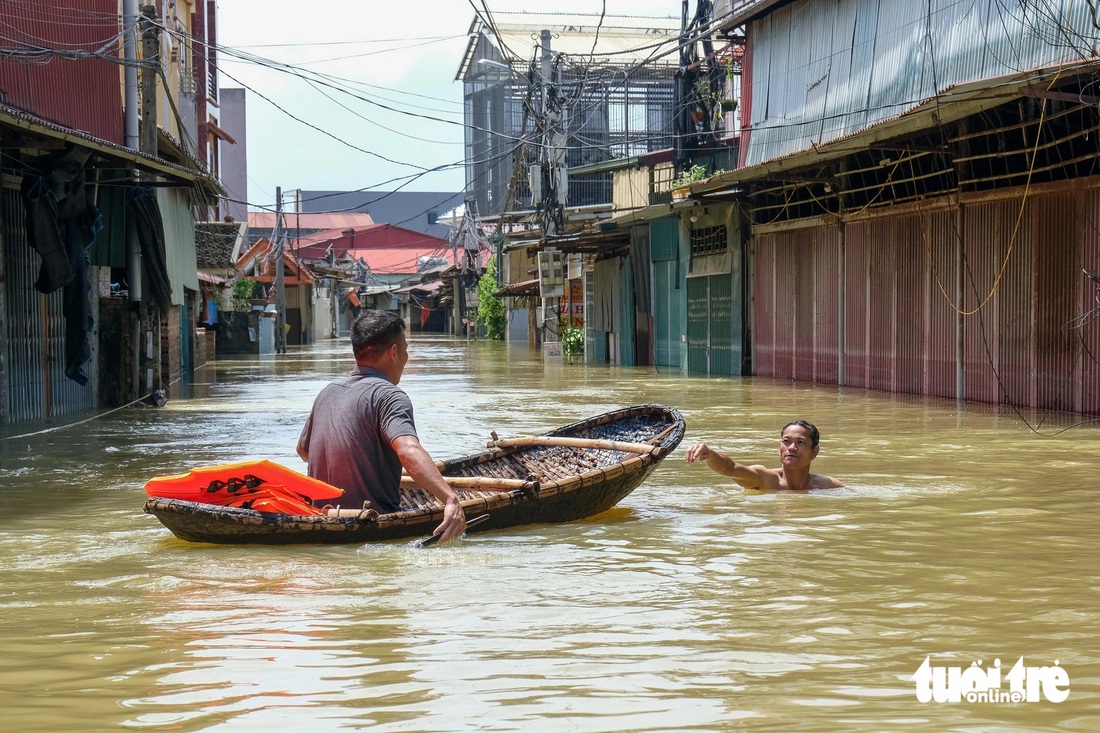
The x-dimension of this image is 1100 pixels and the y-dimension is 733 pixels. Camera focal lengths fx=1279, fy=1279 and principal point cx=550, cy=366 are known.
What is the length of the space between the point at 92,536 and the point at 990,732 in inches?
244

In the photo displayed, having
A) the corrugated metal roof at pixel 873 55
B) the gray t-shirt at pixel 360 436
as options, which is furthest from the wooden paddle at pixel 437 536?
the corrugated metal roof at pixel 873 55

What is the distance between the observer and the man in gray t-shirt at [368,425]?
7293 mm

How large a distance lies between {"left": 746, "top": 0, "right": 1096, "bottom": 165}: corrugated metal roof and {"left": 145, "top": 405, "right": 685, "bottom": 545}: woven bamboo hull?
6.74 meters

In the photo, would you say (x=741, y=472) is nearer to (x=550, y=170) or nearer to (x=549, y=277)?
(x=550, y=170)

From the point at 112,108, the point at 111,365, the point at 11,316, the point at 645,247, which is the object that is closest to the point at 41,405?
the point at 11,316

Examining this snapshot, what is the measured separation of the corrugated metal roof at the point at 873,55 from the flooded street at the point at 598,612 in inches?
246

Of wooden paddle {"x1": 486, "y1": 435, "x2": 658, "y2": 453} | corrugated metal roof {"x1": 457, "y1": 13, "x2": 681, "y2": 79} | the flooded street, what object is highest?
corrugated metal roof {"x1": 457, "y1": 13, "x2": 681, "y2": 79}

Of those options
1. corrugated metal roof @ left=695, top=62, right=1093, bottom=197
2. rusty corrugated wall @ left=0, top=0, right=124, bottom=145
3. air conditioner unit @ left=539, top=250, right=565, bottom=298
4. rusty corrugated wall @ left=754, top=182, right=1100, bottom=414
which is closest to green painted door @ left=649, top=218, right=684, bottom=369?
rusty corrugated wall @ left=754, top=182, right=1100, bottom=414

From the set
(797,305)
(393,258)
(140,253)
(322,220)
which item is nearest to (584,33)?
(797,305)

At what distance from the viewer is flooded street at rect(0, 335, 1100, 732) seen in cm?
450

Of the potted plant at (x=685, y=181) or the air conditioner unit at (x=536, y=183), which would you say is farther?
the air conditioner unit at (x=536, y=183)

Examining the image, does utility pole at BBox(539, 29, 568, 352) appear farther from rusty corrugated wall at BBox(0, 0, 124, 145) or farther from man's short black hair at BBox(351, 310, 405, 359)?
man's short black hair at BBox(351, 310, 405, 359)

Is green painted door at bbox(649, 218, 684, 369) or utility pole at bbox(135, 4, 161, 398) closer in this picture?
utility pole at bbox(135, 4, 161, 398)

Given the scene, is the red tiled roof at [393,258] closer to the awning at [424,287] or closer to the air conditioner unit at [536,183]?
the awning at [424,287]
